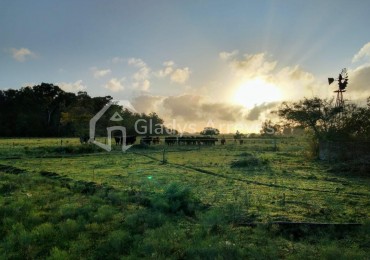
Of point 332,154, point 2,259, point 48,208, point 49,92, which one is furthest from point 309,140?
point 49,92

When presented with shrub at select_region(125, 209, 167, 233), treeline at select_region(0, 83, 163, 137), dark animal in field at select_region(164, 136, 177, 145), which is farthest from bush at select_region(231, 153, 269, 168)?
treeline at select_region(0, 83, 163, 137)

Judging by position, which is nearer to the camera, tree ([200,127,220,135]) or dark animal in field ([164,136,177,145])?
dark animal in field ([164,136,177,145])

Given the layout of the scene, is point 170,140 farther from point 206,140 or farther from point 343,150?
point 343,150

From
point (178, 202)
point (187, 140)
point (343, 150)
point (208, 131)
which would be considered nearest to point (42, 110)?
point (208, 131)

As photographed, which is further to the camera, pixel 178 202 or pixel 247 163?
pixel 247 163

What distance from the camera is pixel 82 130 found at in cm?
5097

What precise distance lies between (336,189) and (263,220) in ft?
18.1

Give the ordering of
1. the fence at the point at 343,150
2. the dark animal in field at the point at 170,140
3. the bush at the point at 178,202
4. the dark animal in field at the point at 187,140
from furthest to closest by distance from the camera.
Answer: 1. the dark animal in field at the point at 187,140
2. the dark animal in field at the point at 170,140
3. the fence at the point at 343,150
4. the bush at the point at 178,202

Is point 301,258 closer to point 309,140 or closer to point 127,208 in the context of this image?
point 127,208

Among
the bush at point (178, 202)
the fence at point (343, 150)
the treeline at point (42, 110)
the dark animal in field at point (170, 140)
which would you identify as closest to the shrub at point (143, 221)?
the bush at point (178, 202)

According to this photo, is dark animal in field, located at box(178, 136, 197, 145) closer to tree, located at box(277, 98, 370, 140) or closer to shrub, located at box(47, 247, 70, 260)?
tree, located at box(277, 98, 370, 140)

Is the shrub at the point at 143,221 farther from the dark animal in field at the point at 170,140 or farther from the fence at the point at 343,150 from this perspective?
the dark animal in field at the point at 170,140

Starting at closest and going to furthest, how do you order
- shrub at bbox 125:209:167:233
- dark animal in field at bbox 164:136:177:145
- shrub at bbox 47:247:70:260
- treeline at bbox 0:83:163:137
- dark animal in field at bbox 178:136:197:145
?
shrub at bbox 47:247:70:260 → shrub at bbox 125:209:167:233 → dark animal in field at bbox 164:136:177:145 → dark animal in field at bbox 178:136:197:145 → treeline at bbox 0:83:163:137

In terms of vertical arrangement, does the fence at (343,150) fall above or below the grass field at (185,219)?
above
